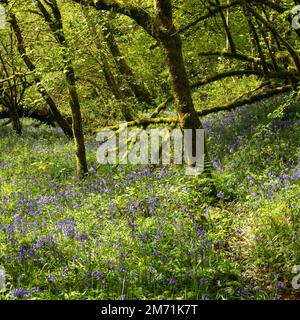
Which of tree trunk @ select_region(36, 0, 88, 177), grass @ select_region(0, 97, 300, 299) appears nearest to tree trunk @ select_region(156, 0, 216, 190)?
grass @ select_region(0, 97, 300, 299)

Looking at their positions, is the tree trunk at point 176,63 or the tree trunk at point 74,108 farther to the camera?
the tree trunk at point 74,108

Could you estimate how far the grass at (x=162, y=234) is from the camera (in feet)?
16.5

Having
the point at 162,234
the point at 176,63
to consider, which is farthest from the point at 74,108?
the point at 162,234

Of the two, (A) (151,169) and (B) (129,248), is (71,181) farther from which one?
(B) (129,248)

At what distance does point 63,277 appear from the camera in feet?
17.0

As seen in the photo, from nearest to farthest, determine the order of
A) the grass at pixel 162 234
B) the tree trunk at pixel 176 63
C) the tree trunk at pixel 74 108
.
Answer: the grass at pixel 162 234 < the tree trunk at pixel 176 63 < the tree trunk at pixel 74 108

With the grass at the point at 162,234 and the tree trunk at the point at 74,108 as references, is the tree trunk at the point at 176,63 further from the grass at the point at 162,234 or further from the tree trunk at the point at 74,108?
the tree trunk at the point at 74,108

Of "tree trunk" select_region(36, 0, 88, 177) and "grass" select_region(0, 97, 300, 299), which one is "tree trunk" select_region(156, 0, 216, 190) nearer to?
"grass" select_region(0, 97, 300, 299)

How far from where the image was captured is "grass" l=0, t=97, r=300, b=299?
5039 millimetres

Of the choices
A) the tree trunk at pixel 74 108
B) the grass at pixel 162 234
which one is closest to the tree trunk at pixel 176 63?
the grass at pixel 162 234

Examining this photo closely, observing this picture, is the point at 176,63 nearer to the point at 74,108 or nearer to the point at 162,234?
the point at 162,234

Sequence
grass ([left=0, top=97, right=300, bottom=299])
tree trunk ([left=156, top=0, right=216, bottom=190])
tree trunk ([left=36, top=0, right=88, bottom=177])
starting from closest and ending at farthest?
grass ([left=0, top=97, right=300, bottom=299]), tree trunk ([left=156, top=0, right=216, bottom=190]), tree trunk ([left=36, top=0, right=88, bottom=177])

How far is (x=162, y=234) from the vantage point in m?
6.05

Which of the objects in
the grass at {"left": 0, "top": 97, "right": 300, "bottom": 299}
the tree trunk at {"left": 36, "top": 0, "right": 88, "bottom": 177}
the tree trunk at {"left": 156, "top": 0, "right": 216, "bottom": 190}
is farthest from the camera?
the tree trunk at {"left": 36, "top": 0, "right": 88, "bottom": 177}
